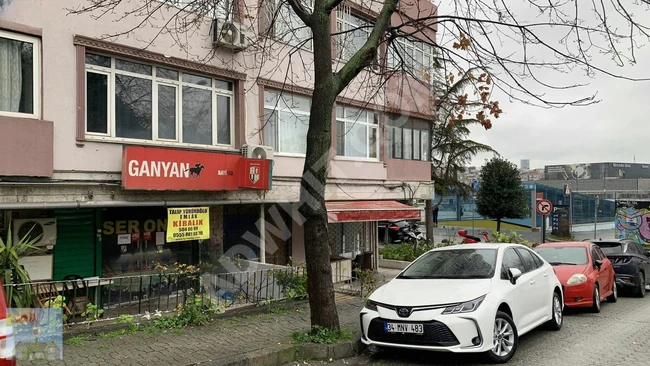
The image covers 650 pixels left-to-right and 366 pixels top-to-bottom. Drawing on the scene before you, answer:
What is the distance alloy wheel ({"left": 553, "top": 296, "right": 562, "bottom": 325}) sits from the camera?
8.14 m

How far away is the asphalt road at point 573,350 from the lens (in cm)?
630

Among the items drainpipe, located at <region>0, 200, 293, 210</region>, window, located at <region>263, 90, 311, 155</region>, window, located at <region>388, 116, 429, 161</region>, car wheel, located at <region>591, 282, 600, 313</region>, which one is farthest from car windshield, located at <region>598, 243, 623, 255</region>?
drainpipe, located at <region>0, 200, 293, 210</region>

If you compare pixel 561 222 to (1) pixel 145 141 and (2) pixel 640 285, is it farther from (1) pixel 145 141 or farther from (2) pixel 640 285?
(1) pixel 145 141

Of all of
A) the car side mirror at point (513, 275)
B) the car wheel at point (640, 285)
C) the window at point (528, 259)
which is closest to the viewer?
the car side mirror at point (513, 275)

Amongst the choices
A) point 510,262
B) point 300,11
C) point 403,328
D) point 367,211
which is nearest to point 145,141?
point 300,11

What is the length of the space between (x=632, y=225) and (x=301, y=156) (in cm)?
1907

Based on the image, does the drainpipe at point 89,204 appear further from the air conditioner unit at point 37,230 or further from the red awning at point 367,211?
the red awning at point 367,211

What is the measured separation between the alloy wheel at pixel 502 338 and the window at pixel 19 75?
7491 mm

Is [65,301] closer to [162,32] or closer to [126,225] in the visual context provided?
[126,225]

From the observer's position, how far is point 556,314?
8.15 metres

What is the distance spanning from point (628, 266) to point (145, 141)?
11778mm

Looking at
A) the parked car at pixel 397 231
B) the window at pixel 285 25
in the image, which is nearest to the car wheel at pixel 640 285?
the window at pixel 285 25

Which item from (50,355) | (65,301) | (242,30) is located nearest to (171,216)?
(65,301)

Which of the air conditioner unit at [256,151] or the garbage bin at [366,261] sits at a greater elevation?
the air conditioner unit at [256,151]
